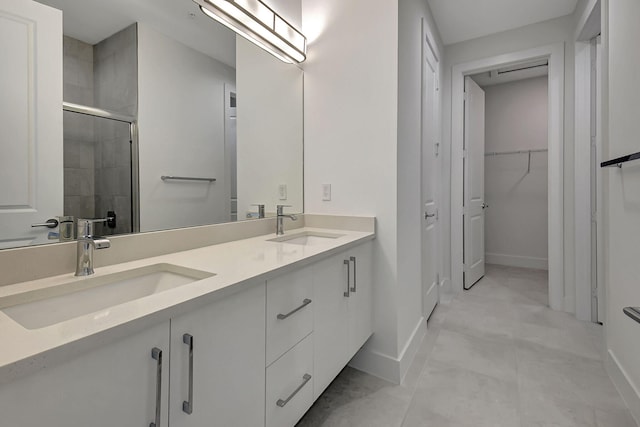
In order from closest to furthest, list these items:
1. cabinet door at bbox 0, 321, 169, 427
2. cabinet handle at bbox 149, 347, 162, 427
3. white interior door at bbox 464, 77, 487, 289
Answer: cabinet door at bbox 0, 321, 169, 427 < cabinet handle at bbox 149, 347, 162, 427 < white interior door at bbox 464, 77, 487, 289

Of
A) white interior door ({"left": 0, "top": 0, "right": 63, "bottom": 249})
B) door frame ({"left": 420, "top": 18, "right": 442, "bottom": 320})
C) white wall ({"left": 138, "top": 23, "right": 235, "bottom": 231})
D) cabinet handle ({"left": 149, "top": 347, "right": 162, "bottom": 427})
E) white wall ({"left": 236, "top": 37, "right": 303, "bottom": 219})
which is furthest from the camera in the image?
door frame ({"left": 420, "top": 18, "right": 442, "bottom": 320})

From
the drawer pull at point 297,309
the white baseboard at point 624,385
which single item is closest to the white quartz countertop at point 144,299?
the drawer pull at point 297,309

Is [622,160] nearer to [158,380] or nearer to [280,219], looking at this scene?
[280,219]

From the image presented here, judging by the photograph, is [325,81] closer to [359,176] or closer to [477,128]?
[359,176]

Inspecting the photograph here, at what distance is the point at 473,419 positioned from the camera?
1423 mm

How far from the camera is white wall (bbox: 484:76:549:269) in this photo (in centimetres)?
412

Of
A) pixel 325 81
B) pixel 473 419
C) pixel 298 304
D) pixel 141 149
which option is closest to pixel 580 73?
pixel 325 81

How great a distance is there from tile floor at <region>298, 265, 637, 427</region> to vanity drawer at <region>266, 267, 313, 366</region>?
0.57 meters

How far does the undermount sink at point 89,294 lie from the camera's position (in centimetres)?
77

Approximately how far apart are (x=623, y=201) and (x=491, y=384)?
1.12 metres

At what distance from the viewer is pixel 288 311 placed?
1.10 m

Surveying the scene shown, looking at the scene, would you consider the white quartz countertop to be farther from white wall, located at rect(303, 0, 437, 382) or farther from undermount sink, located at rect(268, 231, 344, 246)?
white wall, located at rect(303, 0, 437, 382)

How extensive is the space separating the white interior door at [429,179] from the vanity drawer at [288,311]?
1.38 metres

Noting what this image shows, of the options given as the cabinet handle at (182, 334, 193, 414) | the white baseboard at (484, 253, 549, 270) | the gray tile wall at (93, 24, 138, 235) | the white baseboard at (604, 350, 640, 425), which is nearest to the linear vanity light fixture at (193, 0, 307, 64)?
the gray tile wall at (93, 24, 138, 235)
